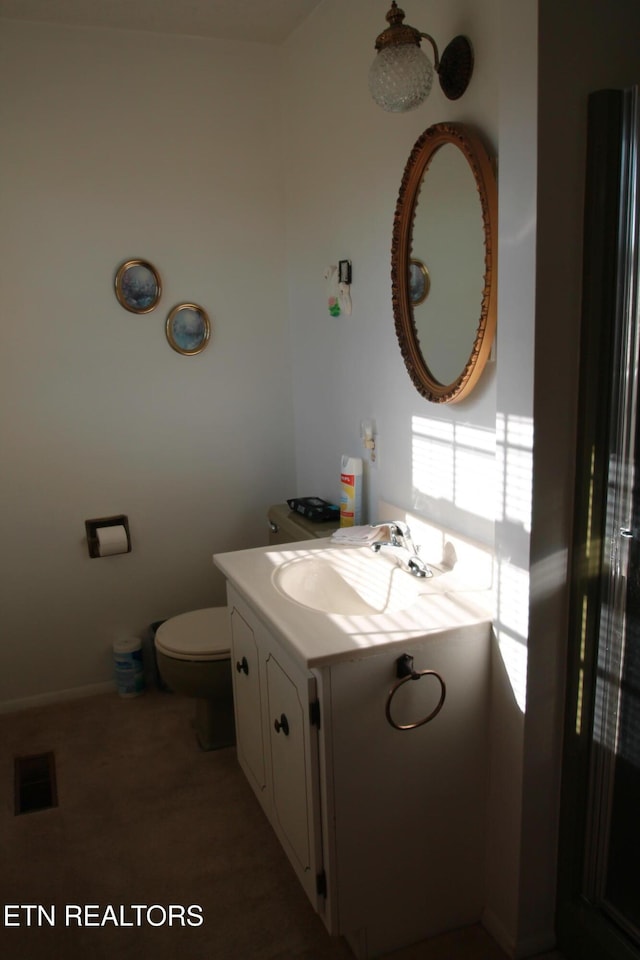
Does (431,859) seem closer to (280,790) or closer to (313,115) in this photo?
(280,790)

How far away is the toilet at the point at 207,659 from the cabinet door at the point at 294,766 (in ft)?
1.98

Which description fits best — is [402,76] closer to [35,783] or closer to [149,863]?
[149,863]

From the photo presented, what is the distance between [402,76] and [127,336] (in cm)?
156

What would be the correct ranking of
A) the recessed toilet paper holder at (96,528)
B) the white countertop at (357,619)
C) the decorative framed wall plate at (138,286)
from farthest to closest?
the recessed toilet paper holder at (96,528), the decorative framed wall plate at (138,286), the white countertop at (357,619)

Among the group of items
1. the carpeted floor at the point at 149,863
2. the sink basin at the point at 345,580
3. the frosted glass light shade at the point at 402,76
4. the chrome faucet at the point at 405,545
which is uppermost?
the frosted glass light shade at the point at 402,76

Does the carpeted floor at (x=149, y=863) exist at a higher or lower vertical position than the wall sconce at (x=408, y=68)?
lower

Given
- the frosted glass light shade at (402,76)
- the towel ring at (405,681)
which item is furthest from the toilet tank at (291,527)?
the frosted glass light shade at (402,76)

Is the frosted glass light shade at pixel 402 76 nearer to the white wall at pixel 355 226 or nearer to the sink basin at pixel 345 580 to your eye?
the white wall at pixel 355 226

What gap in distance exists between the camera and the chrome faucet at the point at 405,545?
2.04m

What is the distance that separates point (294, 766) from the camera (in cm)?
183

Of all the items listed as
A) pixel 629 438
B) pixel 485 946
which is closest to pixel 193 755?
pixel 485 946

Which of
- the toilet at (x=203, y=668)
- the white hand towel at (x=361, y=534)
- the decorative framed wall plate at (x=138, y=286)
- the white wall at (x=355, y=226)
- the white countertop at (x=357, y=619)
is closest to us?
the white countertop at (x=357, y=619)

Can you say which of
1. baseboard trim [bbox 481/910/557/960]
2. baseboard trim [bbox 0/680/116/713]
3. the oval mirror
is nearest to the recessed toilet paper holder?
baseboard trim [bbox 0/680/116/713]

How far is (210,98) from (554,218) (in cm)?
195
